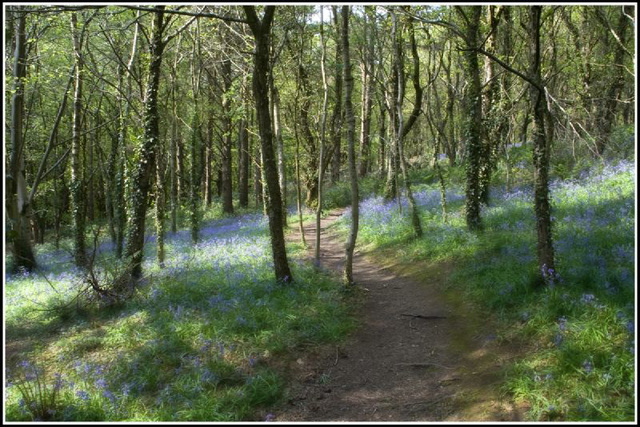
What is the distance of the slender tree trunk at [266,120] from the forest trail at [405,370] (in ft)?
6.80

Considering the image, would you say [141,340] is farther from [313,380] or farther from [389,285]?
[389,285]

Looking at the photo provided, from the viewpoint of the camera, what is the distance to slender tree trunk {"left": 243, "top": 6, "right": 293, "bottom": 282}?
329 inches

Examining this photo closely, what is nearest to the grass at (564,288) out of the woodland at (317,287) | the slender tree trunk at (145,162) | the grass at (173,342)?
the woodland at (317,287)

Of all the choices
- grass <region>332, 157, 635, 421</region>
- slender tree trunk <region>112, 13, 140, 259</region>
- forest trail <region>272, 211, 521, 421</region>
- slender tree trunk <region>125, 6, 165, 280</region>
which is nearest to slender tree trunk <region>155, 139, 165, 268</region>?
slender tree trunk <region>112, 13, 140, 259</region>

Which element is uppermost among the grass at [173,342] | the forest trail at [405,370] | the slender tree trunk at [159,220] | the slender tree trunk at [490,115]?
the slender tree trunk at [490,115]

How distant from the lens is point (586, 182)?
12.5m

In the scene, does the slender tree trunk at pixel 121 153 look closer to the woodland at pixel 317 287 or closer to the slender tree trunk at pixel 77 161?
the woodland at pixel 317 287

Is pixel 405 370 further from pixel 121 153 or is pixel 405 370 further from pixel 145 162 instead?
pixel 121 153

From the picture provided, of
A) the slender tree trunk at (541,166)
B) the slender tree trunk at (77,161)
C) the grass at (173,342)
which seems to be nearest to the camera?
the grass at (173,342)

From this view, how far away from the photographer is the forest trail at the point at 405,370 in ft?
17.2

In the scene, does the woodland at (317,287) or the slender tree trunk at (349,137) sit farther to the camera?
the slender tree trunk at (349,137)

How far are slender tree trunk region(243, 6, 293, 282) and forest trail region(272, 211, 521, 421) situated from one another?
2072mm

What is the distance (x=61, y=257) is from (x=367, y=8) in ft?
52.8

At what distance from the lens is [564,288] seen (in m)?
6.33
